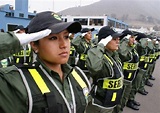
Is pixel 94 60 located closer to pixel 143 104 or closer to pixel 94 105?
pixel 94 105

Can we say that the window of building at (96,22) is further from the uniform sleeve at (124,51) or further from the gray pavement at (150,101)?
the uniform sleeve at (124,51)

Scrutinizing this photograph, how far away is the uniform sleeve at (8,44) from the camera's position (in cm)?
103

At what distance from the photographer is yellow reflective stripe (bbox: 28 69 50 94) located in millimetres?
1263

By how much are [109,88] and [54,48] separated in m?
1.54

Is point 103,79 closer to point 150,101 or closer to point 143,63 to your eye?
point 143,63

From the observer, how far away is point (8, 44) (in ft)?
3.42

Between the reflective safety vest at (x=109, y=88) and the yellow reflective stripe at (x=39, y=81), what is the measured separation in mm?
1564

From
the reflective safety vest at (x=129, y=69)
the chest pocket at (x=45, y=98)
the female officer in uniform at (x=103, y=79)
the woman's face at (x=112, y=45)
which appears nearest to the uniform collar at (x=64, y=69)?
the chest pocket at (x=45, y=98)

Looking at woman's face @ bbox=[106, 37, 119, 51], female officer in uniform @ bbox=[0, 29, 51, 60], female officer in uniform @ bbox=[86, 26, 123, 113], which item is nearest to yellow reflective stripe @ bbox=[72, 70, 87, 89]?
female officer in uniform @ bbox=[0, 29, 51, 60]

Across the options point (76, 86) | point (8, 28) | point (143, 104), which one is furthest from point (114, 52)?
point (8, 28)

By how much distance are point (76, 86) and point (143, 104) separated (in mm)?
4442

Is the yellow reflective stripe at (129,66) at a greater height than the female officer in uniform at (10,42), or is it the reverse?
the female officer in uniform at (10,42)

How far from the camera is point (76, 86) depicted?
1505 millimetres

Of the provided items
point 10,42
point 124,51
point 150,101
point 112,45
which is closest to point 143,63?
point 150,101
